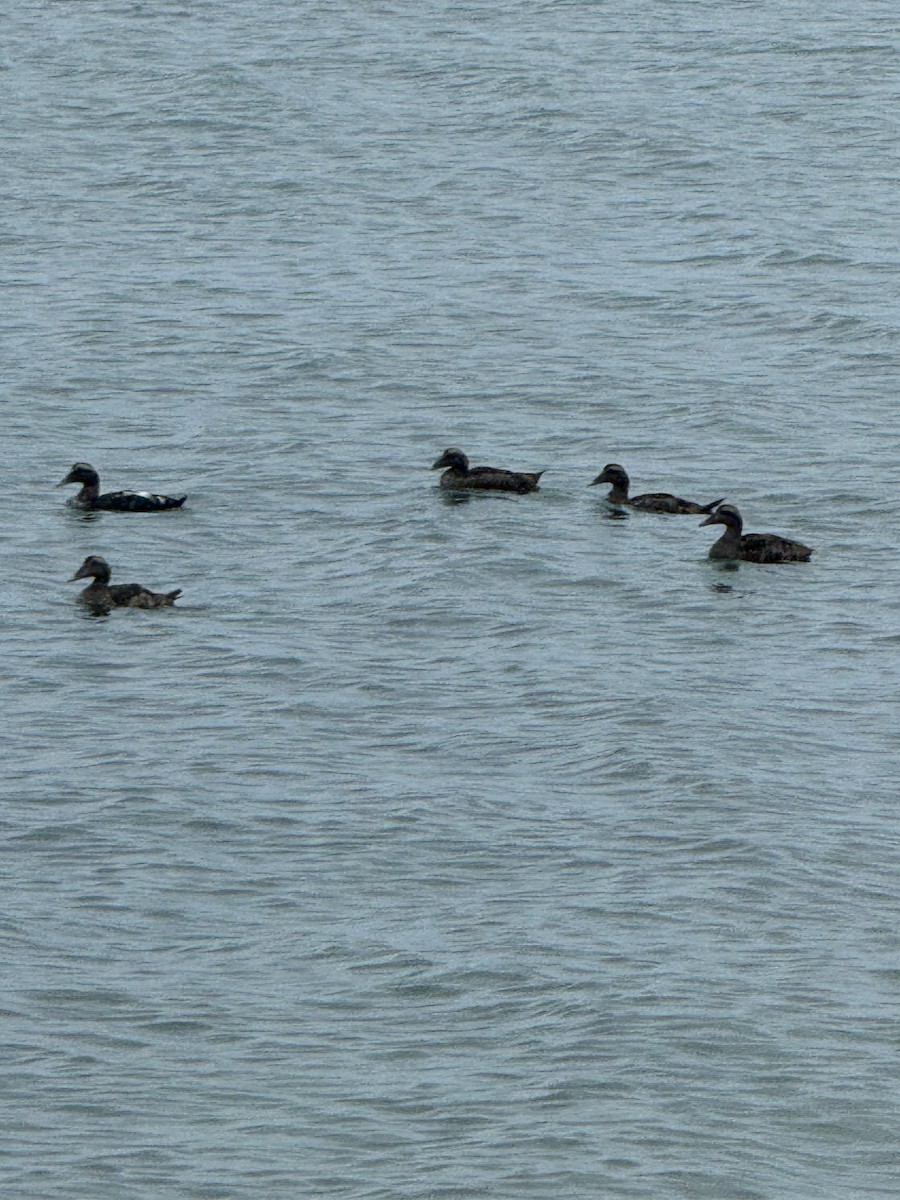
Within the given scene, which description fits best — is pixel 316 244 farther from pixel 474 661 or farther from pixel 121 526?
pixel 474 661

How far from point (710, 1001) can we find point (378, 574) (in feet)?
28.9

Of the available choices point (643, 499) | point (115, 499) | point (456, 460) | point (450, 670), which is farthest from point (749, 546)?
point (115, 499)

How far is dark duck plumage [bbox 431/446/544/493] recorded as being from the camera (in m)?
24.1

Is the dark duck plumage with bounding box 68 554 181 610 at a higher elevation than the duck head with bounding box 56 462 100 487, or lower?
lower

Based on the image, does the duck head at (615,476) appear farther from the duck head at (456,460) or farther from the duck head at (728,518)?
the duck head at (728,518)

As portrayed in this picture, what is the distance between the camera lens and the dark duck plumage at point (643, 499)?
2377cm

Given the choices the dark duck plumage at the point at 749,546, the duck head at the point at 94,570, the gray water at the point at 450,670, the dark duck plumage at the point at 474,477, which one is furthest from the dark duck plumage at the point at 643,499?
the duck head at the point at 94,570

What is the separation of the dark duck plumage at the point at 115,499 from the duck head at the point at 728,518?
4921mm

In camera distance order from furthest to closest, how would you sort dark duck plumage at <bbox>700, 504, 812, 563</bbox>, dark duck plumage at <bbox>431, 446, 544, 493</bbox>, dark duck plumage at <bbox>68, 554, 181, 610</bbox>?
dark duck plumage at <bbox>431, 446, 544, 493</bbox> < dark duck plumage at <bbox>700, 504, 812, 563</bbox> < dark duck plumage at <bbox>68, 554, 181, 610</bbox>

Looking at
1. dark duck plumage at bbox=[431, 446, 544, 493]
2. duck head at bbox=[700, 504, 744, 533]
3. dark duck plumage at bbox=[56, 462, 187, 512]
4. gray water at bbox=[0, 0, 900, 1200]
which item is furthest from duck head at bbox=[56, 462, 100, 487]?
duck head at bbox=[700, 504, 744, 533]

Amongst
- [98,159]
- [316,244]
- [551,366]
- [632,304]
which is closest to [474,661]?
[551,366]

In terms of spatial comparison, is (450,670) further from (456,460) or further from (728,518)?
(456,460)

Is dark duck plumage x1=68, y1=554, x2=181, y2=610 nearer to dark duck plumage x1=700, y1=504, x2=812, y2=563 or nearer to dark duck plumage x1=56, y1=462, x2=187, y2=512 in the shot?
dark duck plumage x1=56, y1=462, x2=187, y2=512

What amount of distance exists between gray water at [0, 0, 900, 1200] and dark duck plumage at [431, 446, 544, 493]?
21 centimetres
